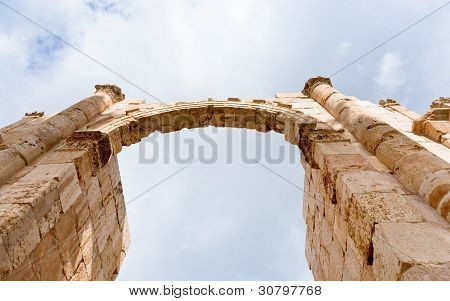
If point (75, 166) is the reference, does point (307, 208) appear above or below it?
below

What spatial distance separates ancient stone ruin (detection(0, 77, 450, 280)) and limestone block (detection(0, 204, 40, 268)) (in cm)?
1

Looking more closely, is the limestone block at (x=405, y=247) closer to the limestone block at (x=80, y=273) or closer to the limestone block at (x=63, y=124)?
the limestone block at (x=80, y=273)

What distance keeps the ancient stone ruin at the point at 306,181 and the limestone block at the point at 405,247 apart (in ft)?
0.03

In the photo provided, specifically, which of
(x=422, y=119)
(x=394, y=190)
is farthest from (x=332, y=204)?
(x=422, y=119)

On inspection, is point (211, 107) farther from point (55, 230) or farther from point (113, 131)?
point (55, 230)

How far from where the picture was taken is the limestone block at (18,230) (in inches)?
154

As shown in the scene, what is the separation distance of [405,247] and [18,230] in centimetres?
402

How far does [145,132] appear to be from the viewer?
796 centimetres

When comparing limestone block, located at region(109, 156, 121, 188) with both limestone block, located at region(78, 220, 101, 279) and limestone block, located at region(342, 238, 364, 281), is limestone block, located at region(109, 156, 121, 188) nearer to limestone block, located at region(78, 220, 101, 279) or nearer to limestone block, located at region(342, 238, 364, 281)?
limestone block, located at region(78, 220, 101, 279)

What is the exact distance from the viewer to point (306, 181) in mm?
7262

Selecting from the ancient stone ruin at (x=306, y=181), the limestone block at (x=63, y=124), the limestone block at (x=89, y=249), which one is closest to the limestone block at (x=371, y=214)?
the ancient stone ruin at (x=306, y=181)

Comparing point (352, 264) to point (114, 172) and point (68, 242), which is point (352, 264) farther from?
point (114, 172)

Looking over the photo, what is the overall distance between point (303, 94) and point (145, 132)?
160 inches

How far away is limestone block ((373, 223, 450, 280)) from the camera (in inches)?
131
